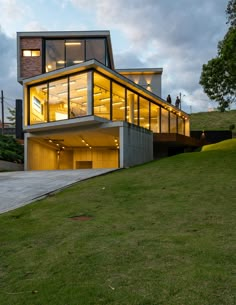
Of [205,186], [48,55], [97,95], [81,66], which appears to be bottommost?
[205,186]

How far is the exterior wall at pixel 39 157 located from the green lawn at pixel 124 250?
11556 millimetres

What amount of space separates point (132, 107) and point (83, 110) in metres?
4.13

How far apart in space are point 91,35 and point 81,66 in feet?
27.0

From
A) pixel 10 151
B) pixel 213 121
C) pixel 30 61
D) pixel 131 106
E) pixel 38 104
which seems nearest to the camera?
pixel 38 104

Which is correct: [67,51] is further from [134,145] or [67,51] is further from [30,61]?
[134,145]

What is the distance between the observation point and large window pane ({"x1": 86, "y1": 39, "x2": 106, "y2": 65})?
73.0ft

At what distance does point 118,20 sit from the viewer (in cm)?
4119

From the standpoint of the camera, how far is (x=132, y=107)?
18.5m

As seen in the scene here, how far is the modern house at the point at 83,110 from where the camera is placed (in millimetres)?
15578

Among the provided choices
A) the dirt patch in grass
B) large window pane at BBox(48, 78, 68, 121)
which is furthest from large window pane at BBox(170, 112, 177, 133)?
the dirt patch in grass

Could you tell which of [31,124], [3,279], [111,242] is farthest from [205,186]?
[31,124]

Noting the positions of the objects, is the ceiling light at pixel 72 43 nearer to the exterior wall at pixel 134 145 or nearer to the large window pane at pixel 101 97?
the large window pane at pixel 101 97

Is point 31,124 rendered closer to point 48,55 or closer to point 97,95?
point 97,95

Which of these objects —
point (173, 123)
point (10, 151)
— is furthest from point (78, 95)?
point (173, 123)
